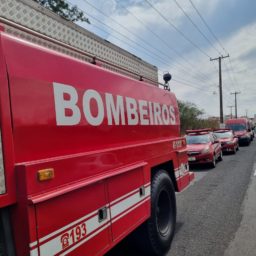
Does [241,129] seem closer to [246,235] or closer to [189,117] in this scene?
[189,117]

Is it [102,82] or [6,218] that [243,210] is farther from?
[6,218]

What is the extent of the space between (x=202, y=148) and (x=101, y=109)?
1179 cm

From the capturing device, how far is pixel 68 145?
2.87 meters

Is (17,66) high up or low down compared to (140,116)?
up

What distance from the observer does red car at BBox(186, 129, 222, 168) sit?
14367 mm

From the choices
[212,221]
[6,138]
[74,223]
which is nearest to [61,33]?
[6,138]

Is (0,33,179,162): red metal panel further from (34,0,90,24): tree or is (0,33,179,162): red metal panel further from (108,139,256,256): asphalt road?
(34,0,90,24): tree

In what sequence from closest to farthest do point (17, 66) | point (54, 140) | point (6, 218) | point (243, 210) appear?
point (6, 218)
point (17, 66)
point (54, 140)
point (243, 210)

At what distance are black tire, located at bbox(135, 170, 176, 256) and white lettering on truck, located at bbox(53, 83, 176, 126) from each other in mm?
902

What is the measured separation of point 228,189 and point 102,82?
6.70m

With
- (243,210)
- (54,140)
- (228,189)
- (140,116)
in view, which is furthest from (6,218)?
(228,189)

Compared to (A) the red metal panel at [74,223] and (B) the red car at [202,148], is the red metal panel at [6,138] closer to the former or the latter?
(A) the red metal panel at [74,223]

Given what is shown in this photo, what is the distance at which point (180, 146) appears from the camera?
6.00 m

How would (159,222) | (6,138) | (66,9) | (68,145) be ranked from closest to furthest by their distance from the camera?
(6,138)
(68,145)
(159,222)
(66,9)
